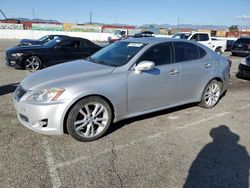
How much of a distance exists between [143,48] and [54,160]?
240 centimetres

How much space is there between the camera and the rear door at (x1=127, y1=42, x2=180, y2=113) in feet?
14.4

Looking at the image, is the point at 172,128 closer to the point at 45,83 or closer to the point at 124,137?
the point at 124,137

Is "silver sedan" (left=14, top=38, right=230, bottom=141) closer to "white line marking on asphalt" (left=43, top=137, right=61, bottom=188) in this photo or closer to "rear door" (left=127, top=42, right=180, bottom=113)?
"rear door" (left=127, top=42, right=180, bottom=113)

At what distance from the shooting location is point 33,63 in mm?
10250

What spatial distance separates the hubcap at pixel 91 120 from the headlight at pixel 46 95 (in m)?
0.42

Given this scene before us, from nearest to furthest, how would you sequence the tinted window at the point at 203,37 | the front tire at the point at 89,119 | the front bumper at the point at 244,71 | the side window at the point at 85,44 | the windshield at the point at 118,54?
the front tire at the point at 89,119 < the windshield at the point at 118,54 < the front bumper at the point at 244,71 < the side window at the point at 85,44 < the tinted window at the point at 203,37

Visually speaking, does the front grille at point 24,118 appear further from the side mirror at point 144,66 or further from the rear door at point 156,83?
the side mirror at point 144,66

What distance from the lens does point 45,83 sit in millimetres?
3971

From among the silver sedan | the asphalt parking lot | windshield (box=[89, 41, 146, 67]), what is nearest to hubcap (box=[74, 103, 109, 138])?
the silver sedan

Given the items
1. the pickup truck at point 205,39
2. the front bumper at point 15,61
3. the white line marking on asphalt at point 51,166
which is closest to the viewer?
the white line marking on asphalt at point 51,166

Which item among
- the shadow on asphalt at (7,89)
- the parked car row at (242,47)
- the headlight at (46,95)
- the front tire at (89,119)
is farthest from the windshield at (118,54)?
the parked car row at (242,47)

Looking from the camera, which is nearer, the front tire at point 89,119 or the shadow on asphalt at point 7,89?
the front tire at point 89,119

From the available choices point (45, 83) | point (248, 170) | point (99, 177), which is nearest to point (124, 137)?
point (99, 177)

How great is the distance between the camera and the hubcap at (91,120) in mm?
3979
